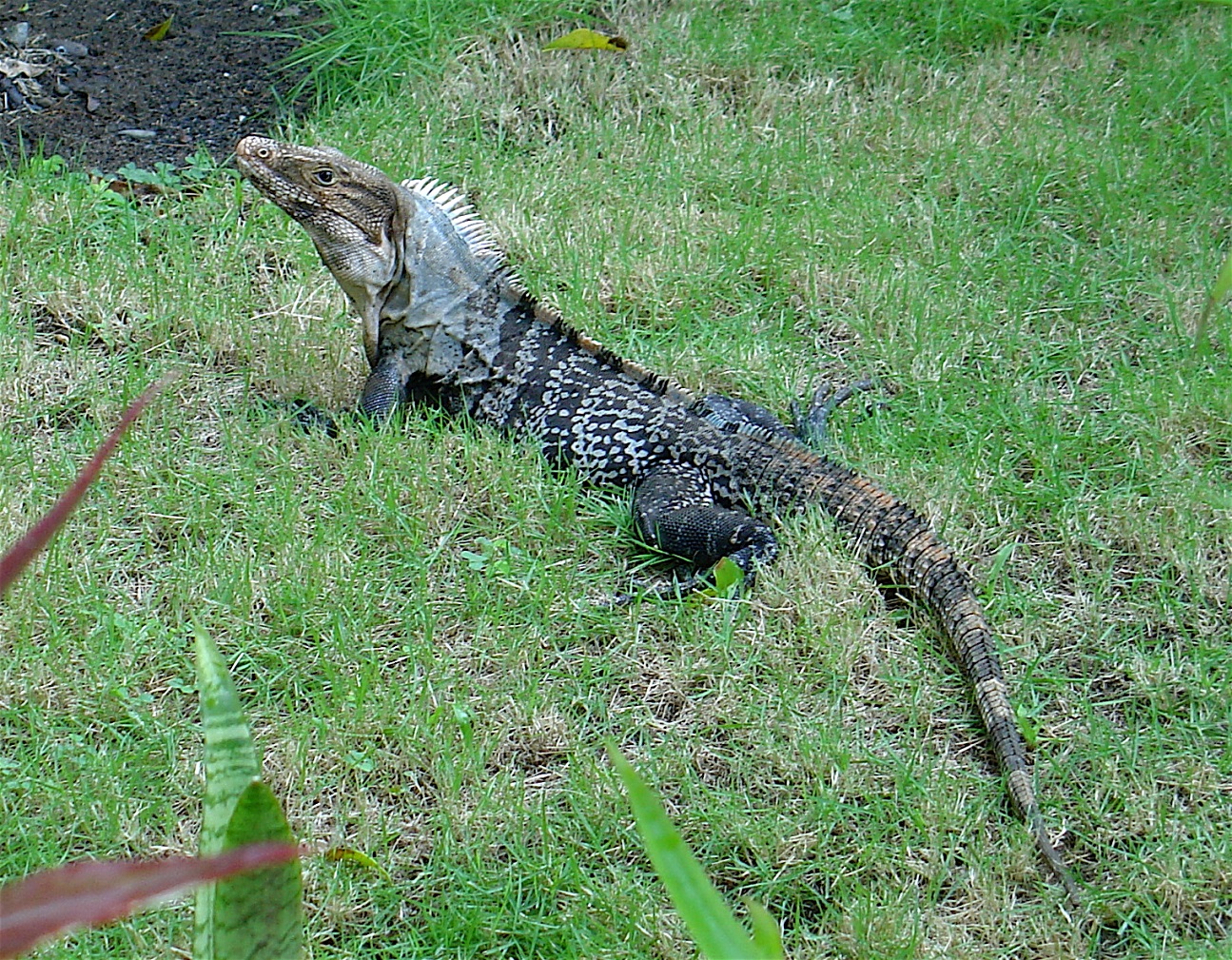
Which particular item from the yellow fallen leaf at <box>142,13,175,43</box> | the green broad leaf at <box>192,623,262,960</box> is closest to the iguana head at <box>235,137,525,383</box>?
the yellow fallen leaf at <box>142,13,175,43</box>

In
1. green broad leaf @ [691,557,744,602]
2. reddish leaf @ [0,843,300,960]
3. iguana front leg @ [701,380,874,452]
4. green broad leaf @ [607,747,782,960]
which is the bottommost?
green broad leaf @ [691,557,744,602]

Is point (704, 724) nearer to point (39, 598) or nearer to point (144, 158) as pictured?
A: point (39, 598)

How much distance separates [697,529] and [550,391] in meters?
0.75

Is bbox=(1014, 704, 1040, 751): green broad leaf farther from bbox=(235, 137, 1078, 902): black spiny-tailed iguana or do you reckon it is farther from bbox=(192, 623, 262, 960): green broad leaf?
bbox=(192, 623, 262, 960): green broad leaf

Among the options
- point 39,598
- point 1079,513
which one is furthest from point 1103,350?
point 39,598

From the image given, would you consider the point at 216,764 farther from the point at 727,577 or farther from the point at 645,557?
the point at 645,557

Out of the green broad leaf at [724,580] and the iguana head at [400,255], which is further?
the iguana head at [400,255]

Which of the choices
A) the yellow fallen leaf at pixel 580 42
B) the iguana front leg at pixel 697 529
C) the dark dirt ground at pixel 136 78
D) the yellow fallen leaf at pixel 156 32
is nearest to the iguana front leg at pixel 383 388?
the iguana front leg at pixel 697 529

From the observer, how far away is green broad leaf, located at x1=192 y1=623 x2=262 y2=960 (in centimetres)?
134

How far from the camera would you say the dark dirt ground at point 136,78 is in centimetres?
553

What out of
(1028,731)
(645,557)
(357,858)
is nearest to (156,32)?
(645,557)

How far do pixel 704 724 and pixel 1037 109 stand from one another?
159 inches

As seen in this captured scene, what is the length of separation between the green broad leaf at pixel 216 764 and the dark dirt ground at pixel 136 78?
4540 mm

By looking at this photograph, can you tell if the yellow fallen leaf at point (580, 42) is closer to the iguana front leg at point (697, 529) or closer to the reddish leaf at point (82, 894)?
the iguana front leg at point (697, 529)
